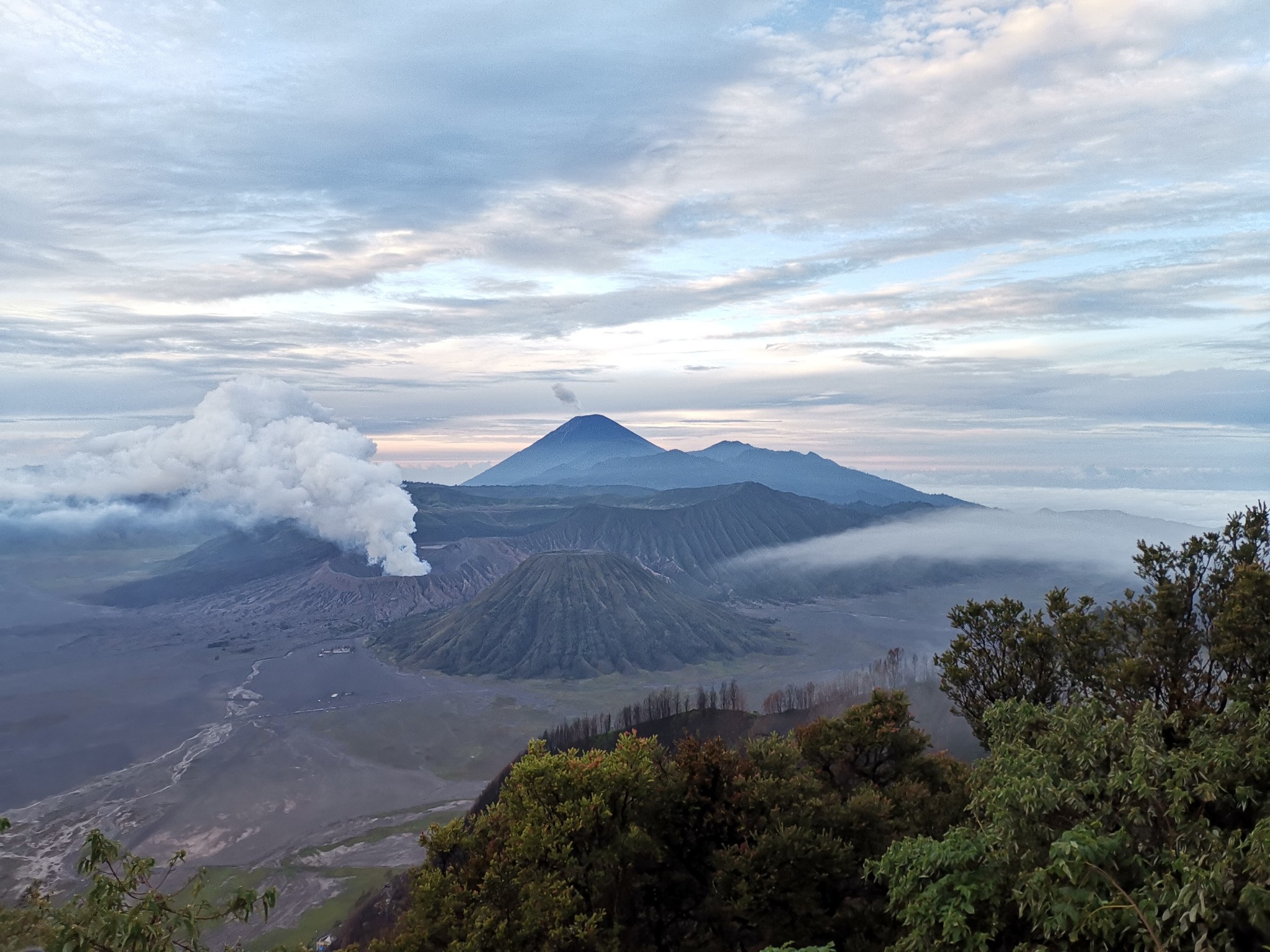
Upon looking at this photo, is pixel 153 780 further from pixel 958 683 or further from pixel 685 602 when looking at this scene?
pixel 685 602

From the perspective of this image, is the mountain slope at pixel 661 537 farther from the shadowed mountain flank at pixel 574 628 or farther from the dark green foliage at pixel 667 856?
the dark green foliage at pixel 667 856

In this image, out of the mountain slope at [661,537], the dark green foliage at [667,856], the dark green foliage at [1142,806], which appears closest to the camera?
the dark green foliage at [1142,806]

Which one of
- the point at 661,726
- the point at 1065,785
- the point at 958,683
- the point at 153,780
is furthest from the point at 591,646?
the point at 1065,785

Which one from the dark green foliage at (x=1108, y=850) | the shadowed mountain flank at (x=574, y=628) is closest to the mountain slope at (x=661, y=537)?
the shadowed mountain flank at (x=574, y=628)

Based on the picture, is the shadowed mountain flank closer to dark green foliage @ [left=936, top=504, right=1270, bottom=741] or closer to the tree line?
the tree line

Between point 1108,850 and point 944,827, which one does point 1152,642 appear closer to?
point 944,827
